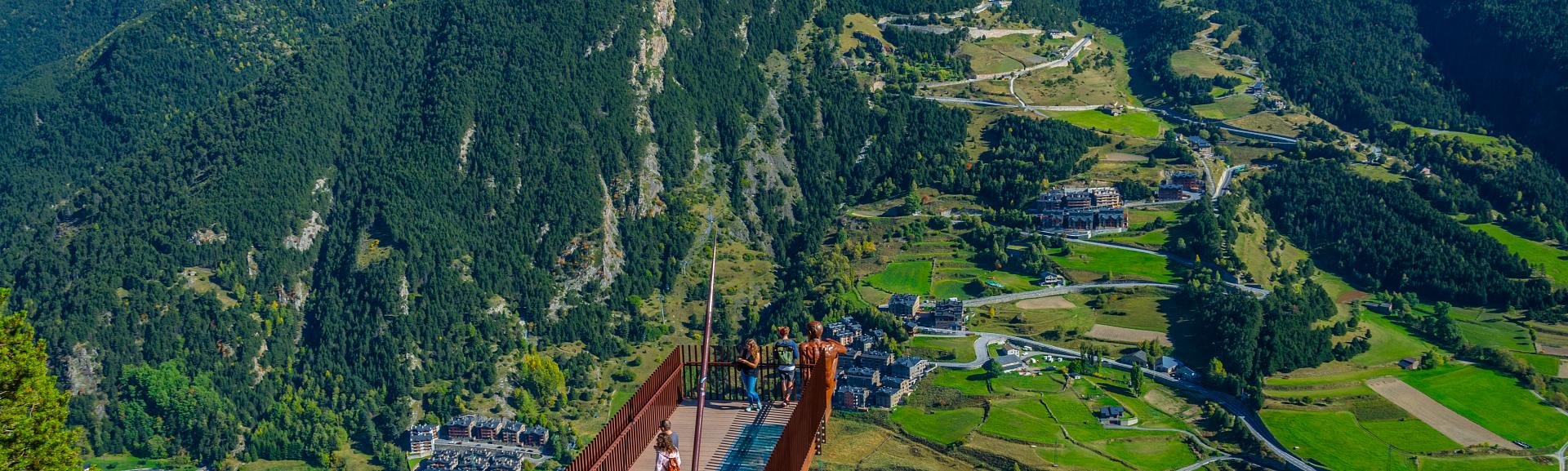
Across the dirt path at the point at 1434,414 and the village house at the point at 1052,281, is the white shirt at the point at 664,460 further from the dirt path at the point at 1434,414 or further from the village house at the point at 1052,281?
the village house at the point at 1052,281

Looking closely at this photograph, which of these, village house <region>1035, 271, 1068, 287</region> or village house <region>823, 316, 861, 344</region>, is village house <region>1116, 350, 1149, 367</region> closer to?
village house <region>1035, 271, 1068, 287</region>

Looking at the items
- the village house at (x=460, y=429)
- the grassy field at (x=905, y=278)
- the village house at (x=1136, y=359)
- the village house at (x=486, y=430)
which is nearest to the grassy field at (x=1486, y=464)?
the village house at (x=1136, y=359)

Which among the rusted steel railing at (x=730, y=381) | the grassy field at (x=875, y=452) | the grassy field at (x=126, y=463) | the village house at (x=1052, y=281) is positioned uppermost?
the rusted steel railing at (x=730, y=381)

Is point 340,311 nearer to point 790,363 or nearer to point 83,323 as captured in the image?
point 83,323

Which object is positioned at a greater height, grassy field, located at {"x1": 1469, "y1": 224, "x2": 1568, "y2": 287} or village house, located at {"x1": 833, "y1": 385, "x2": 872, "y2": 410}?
grassy field, located at {"x1": 1469, "y1": 224, "x2": 1568, "y2": 287}

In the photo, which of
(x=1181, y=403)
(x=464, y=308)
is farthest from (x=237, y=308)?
(x=1181, y=403)

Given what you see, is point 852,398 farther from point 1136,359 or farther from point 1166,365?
point 1166,365

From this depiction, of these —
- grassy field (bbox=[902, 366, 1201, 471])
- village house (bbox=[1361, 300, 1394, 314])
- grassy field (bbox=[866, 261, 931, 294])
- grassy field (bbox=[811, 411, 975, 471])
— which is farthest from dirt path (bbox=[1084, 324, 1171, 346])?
grassy field (bbox=[811, 411, 975, 471])

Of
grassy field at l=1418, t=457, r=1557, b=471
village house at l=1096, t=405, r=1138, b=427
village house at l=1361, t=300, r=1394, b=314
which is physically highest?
village house at l=1361, t=300, r=1394, b=314
